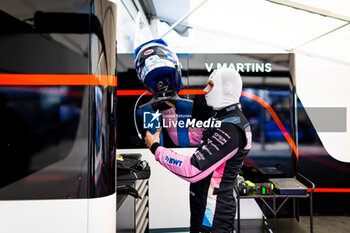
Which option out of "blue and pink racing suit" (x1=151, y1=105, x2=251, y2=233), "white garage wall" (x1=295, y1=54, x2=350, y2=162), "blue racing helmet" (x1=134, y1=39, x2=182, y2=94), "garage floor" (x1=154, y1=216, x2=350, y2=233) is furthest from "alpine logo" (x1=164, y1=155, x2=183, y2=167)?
"white garage wall" (x1=295, y1=54, x2=350, y2=162)

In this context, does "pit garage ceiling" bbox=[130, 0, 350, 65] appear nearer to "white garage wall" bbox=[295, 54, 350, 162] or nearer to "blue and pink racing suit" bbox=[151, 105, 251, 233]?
"white garage wall" bbox=[295, 54, 350, 162]

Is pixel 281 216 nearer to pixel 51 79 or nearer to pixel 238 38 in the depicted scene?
pixel 51 79

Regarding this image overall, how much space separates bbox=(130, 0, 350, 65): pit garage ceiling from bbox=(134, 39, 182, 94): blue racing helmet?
2.90m

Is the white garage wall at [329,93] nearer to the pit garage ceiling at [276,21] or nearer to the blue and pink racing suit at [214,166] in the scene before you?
the pit garage ceiling at [276,21]

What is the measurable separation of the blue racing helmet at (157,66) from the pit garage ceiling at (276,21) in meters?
2.90

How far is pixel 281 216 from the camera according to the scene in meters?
2.83

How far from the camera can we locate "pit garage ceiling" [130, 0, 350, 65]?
350 cm

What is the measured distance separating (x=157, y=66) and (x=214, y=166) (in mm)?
583

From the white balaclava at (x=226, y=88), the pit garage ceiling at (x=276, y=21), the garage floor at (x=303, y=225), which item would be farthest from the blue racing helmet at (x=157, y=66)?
the pit garage ceiling at (x=276, y=21)

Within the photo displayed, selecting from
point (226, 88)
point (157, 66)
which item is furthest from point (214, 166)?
point (157, 66)

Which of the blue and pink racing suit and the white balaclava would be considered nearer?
the blue and pink racing suit

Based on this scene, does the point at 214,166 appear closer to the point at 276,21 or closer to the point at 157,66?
the point at 157,66

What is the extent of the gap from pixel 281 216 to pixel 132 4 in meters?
3.46

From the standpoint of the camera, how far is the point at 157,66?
1174mm
